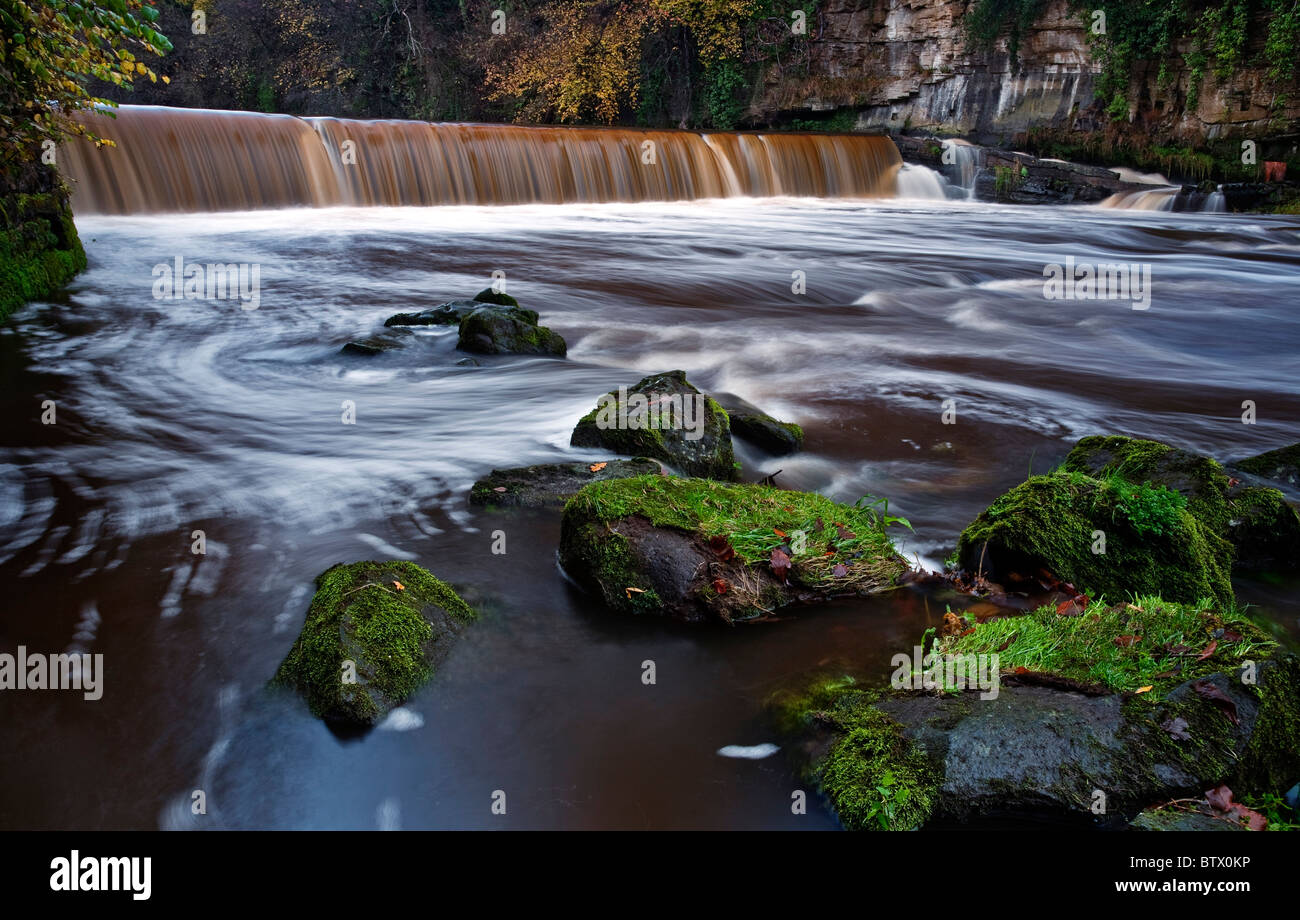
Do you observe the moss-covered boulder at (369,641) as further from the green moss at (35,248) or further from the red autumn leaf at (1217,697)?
the green moss at (35,248)

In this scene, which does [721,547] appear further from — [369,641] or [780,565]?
[369,641]

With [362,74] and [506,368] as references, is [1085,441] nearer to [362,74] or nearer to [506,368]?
[506,368]

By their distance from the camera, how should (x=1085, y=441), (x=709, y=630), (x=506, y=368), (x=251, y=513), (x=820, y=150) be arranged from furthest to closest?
(x=820, y=150)
(x=506, y=368)
(x=1085, y=441)
(x=251, y=513)
(x=709, y=630)

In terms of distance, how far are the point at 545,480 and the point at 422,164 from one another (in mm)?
15369

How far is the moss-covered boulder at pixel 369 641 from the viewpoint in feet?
9.93

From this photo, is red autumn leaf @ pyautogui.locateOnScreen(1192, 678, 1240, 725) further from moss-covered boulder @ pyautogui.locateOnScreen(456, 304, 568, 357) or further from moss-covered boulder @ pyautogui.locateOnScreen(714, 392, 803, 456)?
moss-covered boulder @ pyautogui.locateOnScreen(456, 304, 568, 357)

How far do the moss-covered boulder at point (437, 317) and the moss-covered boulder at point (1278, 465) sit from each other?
19.5 ft

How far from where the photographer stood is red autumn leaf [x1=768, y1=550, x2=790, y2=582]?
381 cm

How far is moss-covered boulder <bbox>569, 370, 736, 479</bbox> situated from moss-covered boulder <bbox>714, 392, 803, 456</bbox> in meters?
0.51

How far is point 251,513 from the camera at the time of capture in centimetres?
478

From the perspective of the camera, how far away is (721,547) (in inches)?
149
